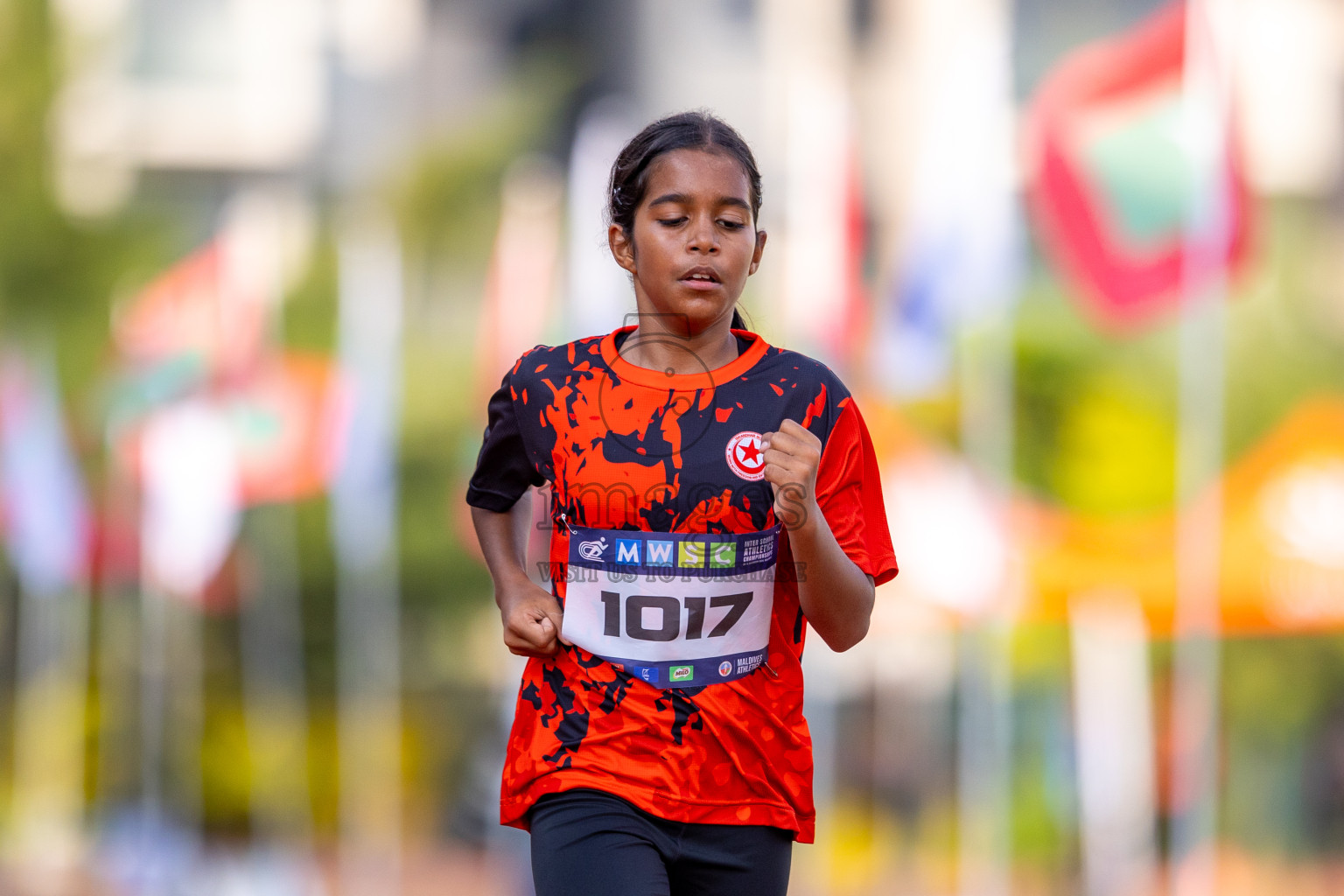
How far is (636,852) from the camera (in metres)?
2.28

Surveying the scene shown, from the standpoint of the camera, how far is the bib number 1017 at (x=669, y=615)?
237 cm

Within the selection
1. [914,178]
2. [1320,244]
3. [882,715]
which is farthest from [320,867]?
[1320,244]

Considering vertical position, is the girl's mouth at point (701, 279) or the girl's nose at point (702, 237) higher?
the girl's nose at point (702, 237)

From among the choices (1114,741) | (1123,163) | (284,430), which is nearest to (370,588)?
(284,430)

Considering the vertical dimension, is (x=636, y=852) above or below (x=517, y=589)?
below

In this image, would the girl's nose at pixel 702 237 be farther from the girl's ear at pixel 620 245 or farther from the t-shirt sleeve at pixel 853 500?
the t-shirt sleeve at pixel 853 500

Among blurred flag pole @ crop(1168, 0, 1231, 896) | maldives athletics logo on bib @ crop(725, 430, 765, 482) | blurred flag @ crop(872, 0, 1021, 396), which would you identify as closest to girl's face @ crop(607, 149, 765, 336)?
maldives athletics logo on bib @ crop(725, 430, 765, 482)

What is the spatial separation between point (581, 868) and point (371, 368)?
12.7 m

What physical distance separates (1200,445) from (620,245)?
9.79 meters

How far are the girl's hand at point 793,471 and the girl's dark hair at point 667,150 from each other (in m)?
0.47

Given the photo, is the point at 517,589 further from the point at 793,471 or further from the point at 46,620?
the point at 46,620

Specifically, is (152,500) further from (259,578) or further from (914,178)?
(914,178)

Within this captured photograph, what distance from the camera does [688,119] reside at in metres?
2.59

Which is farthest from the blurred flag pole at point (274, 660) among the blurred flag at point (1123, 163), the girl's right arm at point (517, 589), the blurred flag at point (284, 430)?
the girl's right arm at point (517, 589)
